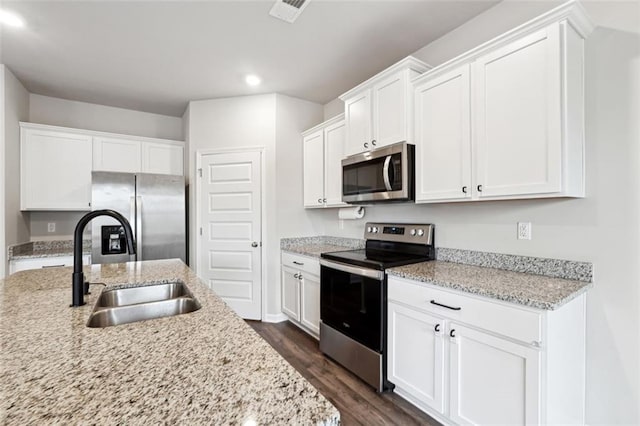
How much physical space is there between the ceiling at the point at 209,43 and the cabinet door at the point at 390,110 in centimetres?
44

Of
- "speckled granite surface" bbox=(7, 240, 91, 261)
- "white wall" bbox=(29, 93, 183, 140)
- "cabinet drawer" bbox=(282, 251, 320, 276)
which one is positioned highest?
"white wall" bbox=(29, 93, 183, 140)

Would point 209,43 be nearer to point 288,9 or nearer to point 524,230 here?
point 288,9

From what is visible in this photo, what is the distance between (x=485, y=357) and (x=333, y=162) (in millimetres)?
2190

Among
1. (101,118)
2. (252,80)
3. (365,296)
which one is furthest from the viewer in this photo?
(101,118)

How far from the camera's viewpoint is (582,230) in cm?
165

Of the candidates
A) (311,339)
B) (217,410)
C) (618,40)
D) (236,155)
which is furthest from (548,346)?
(236,155)

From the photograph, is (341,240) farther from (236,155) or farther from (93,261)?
(93,261)

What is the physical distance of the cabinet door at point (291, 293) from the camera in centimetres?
320

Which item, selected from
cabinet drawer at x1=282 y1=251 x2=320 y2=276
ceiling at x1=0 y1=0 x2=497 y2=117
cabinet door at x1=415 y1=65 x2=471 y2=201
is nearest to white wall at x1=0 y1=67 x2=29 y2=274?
ceiling at x1=0 y1=0 x2=497 y2=117

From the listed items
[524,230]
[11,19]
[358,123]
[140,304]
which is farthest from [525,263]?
[11,19]

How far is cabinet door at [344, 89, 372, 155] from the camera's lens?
2520 millimetres

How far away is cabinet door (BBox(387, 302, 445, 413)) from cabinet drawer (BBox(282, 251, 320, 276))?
3.40 feet

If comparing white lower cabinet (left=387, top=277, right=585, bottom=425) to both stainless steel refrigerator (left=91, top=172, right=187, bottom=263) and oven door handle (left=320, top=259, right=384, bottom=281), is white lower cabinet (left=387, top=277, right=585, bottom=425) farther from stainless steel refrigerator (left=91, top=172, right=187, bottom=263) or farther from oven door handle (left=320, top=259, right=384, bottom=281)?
stainless steel refrigerator (left=91, top=172, right=187, bottom=263)

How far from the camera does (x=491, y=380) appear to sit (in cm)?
148
